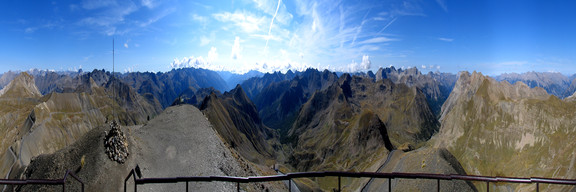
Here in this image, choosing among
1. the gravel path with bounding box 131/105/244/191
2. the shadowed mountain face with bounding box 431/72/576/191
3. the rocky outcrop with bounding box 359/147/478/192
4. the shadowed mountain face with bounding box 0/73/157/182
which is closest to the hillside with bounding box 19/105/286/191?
the gravel path with bounding box 131/105/244/191

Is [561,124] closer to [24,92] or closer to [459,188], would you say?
[459,188]

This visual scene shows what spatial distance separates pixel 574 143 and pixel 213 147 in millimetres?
129051

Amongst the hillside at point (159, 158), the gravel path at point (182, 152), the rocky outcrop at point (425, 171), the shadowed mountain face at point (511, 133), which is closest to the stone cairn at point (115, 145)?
A: the hillside at point (159, 158)

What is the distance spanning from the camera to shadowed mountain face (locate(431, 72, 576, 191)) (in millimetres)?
121438

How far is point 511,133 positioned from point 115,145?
178939 millimetres

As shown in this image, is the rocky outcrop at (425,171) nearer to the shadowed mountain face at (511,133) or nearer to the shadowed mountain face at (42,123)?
the shadowed mountain face at (511,133)

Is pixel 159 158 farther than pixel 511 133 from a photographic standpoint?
No

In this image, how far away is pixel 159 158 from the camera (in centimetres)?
3441

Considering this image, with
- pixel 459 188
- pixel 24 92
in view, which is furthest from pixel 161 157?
pixel 24 92

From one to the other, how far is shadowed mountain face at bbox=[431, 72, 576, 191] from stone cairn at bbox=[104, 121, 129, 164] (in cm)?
11316

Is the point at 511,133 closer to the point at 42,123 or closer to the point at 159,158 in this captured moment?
the point at 159,158

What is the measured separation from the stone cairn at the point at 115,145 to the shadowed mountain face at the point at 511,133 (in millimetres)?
113162

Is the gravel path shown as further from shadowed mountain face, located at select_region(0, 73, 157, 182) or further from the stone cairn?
shadowed mountain face, located at select_region(0, 73, 157, 182)

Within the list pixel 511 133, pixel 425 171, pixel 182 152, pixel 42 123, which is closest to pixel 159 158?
pixel 182 152
